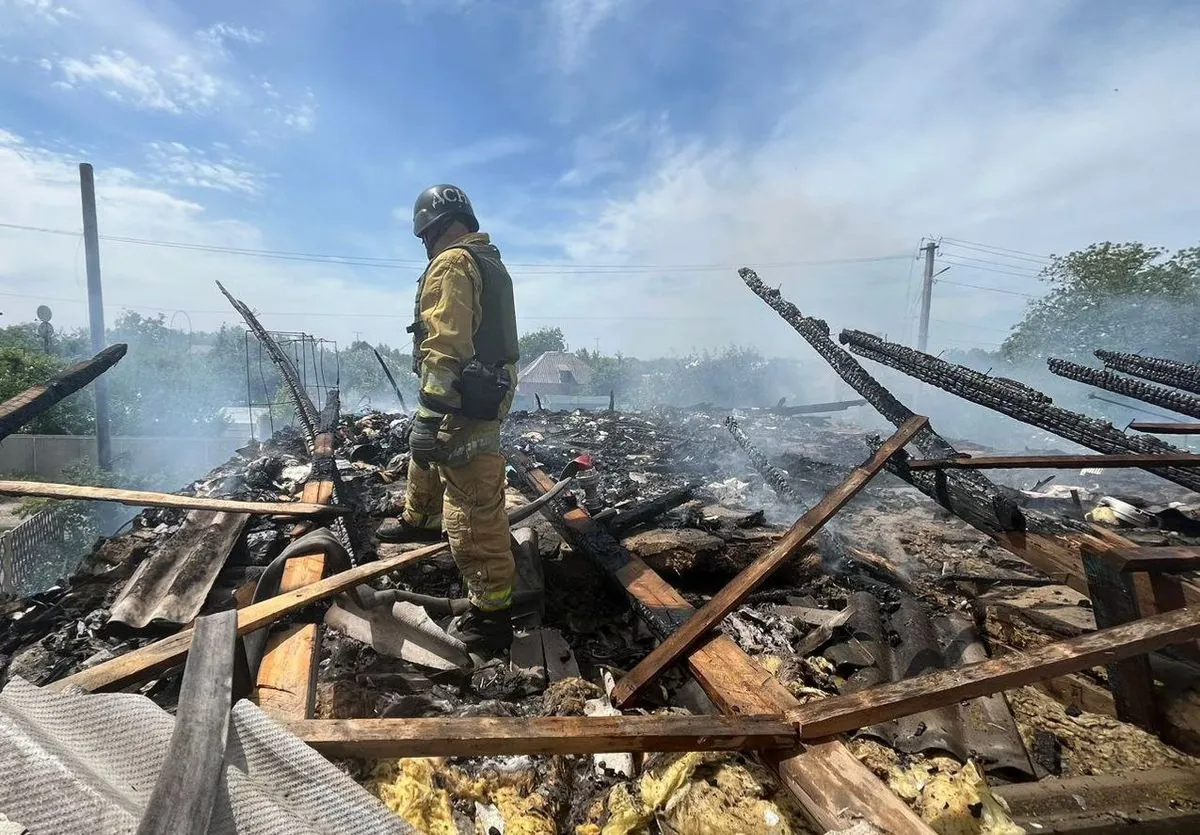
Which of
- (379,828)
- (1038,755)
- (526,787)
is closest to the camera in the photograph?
(379,828)

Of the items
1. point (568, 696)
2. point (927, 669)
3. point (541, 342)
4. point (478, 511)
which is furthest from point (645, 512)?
point (541, 342)

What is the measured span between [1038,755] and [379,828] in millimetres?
2439

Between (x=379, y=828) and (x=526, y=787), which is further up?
(x=379, y=828)

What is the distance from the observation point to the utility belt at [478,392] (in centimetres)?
274

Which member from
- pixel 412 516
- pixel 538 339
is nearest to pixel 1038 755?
pixel 412 516

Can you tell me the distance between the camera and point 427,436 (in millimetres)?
2807

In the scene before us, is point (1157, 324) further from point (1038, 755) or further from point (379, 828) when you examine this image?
point (379, 828)

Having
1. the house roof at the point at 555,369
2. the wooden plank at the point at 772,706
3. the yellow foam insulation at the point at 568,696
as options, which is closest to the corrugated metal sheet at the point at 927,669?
the wooden plank at the point at 772,706

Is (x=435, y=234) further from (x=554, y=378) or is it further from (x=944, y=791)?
(x=554, y=378)

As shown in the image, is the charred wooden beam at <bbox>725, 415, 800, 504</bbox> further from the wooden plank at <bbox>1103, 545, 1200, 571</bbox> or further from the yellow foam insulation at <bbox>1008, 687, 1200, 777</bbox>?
the wooden plank at <bbox>1103, 545, 1200, 571</bbox>

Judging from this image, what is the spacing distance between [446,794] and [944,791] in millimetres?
1541

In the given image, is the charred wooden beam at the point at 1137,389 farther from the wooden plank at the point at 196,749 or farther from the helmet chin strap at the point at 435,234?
the wooden plank at the point at 196,749

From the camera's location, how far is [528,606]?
115 inches

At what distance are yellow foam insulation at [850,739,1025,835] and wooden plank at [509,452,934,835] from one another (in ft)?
1.00
